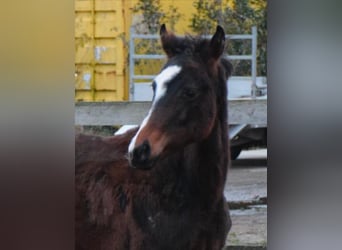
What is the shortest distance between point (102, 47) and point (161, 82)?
423 millimetres

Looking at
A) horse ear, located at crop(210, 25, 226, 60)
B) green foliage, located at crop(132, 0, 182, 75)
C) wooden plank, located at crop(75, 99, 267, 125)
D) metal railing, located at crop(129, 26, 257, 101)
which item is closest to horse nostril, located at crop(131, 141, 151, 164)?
wooden plank, located at crop(75, 99, 267, 125)

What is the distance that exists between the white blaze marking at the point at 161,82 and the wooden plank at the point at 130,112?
0.13ft

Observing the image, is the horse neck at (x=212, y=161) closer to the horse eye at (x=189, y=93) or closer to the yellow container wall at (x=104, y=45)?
the horse eye at (x=189, y=93)

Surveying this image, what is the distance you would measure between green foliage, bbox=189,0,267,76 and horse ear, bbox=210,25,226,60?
37 millimetres

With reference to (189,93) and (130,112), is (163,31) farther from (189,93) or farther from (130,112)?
(130,112)

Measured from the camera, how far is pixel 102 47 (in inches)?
120

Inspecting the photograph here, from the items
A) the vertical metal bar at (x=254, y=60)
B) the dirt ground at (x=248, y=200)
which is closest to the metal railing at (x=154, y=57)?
the vertical metal bar at (x=254, y=60)

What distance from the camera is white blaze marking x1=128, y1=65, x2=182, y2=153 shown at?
2.95 m

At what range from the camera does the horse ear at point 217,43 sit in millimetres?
2943

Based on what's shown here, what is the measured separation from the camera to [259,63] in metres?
3.00

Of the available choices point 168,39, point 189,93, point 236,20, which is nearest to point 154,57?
A: point 168,39

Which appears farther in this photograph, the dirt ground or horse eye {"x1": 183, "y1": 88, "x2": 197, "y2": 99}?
the dirt ground

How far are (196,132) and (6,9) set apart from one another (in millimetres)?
1463

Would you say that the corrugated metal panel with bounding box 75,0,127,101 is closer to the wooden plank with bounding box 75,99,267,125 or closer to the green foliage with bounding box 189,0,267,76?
the wooden plank with bounding box 75,99,267,125
